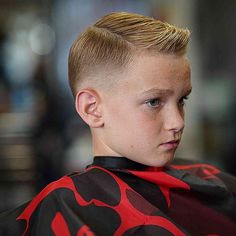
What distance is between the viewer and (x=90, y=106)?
1287 mm

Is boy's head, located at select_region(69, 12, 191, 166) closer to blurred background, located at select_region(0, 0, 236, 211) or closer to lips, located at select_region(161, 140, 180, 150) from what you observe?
lips, located at select_region(161, 140, 180, 150)

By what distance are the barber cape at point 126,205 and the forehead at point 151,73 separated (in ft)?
0.70

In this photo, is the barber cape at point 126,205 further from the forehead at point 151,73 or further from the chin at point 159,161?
the forehead at point 151,73

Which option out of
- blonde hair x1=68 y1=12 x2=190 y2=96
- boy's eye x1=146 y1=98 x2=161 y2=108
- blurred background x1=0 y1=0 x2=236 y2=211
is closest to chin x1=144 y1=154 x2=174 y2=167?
boy's eye x1=146 y1=98 x2=161 y2=108

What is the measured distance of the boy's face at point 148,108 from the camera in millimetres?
1216

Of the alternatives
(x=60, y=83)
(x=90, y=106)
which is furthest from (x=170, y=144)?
(x=60, y=83)

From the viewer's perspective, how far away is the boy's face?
1216 mm

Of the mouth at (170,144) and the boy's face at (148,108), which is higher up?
the boy's face at (148,108)

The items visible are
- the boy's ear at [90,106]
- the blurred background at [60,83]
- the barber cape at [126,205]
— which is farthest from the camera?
the blurred background at [60,83]

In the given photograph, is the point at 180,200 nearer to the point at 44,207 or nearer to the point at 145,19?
the point at 44,207

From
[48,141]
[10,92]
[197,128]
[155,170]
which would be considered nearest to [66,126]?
[48,141]

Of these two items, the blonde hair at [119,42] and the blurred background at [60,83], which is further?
the blurred background at [60,83]

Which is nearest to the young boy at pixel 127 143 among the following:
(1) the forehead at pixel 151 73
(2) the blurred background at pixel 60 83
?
(1) the forehead at pixel 151 73

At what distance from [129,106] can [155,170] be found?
0.23 metres
